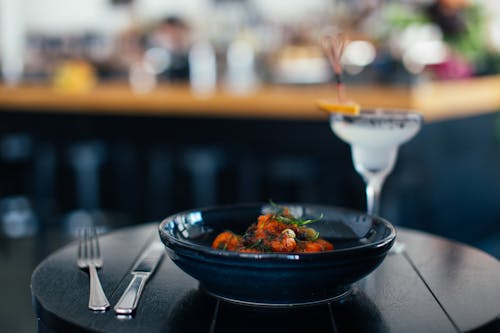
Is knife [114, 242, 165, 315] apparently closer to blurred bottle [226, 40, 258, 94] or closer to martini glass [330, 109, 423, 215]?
martini glass [330, 109, 423, 215]

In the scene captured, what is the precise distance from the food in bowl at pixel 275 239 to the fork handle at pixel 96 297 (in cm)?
18

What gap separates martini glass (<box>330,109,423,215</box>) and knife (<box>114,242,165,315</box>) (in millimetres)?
440

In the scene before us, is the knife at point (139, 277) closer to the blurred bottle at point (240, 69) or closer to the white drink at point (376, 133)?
the white drink at point (376, 133)

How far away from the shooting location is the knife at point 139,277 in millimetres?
956

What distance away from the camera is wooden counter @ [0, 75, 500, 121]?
121 inches

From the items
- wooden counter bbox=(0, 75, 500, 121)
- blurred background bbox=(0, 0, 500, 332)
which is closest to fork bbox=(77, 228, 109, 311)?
blurred background bbox=(0, 0, 500, 332)

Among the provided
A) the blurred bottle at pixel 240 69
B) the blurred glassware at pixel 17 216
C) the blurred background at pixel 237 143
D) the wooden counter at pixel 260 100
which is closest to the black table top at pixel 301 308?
the blurred background at pixel 237 143

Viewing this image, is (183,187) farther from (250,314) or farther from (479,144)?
(250,314)

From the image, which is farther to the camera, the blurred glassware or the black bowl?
the blurred glassware

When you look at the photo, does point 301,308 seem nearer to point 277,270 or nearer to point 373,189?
point 277,270

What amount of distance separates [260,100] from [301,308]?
8.14 ft

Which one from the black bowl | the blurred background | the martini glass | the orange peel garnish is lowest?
the blurred background

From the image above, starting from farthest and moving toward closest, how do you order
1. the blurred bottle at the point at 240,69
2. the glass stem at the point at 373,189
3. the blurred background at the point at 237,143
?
the blurred bottle at the point at 240,69, the blurred background at the point at 237,143, the glass stem at the point at 373,189

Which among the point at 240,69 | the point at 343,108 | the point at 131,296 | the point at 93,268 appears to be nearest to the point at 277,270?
the point at 131,296
